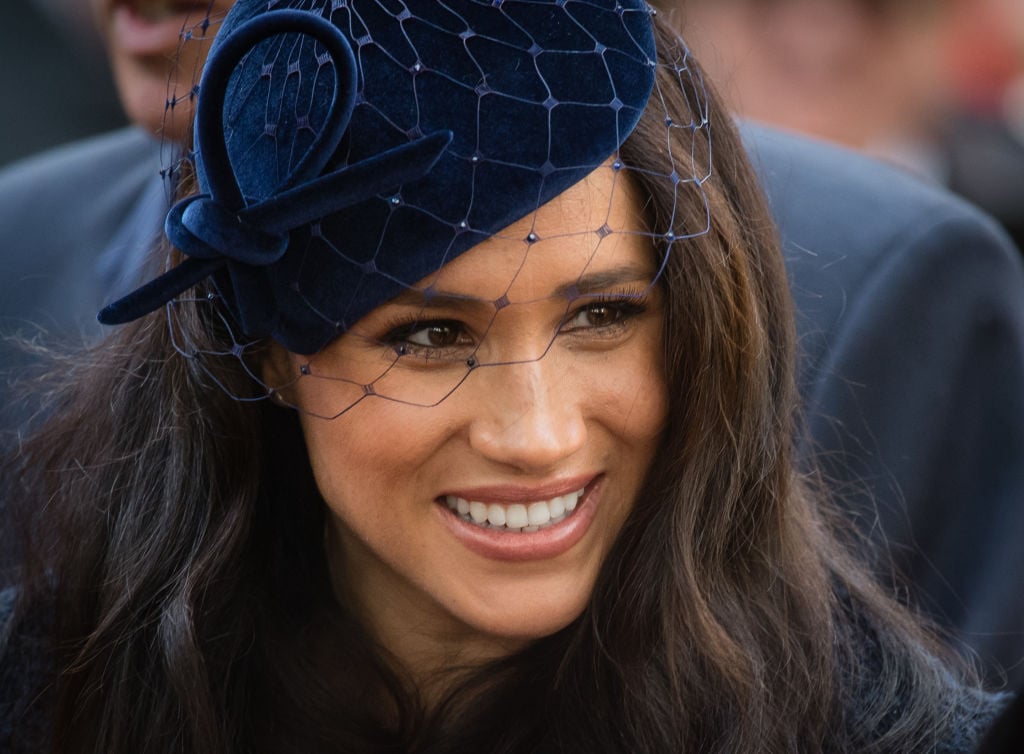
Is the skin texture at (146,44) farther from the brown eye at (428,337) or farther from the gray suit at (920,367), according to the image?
the brown eye at (428,337)

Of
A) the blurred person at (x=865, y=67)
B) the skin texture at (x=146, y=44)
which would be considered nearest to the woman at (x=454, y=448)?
the skin texture at (x=146, y=44)

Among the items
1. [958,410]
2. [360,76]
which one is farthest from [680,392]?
[958,410]

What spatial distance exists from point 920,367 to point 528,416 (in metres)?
1.39

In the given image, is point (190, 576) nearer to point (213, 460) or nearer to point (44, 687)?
point (213, 460)

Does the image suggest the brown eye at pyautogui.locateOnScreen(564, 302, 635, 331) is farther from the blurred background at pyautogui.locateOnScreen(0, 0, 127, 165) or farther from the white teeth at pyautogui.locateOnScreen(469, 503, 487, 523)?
the blurred background at pyautogui.locateOnScreen(0, 0, 127, 165)

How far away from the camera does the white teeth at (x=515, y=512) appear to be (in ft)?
7.13

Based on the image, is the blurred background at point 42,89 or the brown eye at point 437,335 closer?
the brown eye at point 437,335

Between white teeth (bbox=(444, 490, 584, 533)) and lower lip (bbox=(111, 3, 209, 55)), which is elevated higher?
lower lip (bbox=(111, 3, 209, 55))

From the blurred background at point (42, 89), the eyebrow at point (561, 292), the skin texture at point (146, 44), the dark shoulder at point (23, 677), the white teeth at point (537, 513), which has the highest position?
the blurred background at point (42, 89)

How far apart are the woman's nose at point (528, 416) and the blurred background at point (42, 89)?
458 cm

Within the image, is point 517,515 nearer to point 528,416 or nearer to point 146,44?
point 528,416

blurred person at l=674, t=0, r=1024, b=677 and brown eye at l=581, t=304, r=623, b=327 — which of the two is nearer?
brown eye at l=581, t=304, r=623, b=327

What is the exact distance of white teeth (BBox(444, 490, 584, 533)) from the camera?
217cm

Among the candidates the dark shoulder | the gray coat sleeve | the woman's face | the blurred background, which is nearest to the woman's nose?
the woman's face
